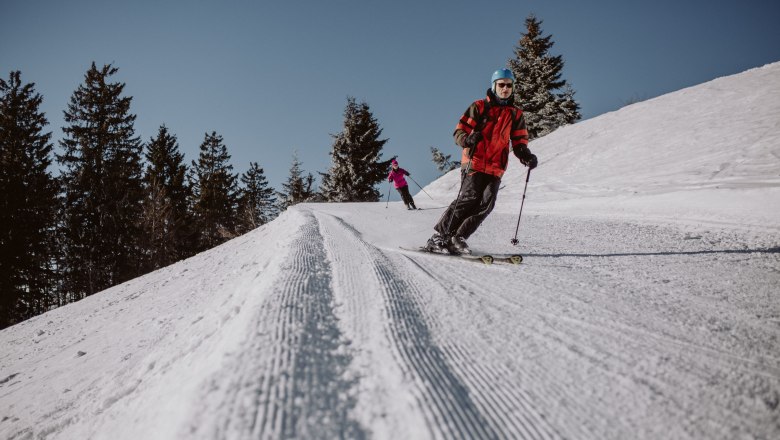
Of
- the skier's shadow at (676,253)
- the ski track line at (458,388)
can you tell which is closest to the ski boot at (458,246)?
the skier's shadow at (676,253)

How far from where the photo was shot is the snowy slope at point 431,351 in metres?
1.01

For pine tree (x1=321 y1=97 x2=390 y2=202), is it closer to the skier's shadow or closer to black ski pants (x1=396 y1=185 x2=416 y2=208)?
black ski pants (x1=396 y1=185 x2=416 y2=208)

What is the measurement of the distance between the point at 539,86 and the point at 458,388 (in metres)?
34.1

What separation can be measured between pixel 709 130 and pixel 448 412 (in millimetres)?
14684

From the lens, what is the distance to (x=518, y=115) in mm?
3873

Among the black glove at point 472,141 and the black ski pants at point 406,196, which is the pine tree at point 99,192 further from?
the black glove at point 472,141

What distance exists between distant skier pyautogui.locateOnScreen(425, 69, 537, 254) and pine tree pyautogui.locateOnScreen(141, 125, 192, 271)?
27.9 metres

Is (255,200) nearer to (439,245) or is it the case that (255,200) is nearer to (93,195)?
(93,195)

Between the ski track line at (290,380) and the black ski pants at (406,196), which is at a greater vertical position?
the black ski pants at (406,196)

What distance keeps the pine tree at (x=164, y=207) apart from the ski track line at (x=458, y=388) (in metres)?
29.2

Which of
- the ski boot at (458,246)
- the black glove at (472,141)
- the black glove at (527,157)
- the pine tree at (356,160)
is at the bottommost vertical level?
the ski boot at (458,246)

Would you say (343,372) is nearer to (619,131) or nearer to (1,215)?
(619,131)

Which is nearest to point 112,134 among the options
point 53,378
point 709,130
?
point 53,378

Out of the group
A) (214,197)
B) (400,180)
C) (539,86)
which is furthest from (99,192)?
(539,86)
